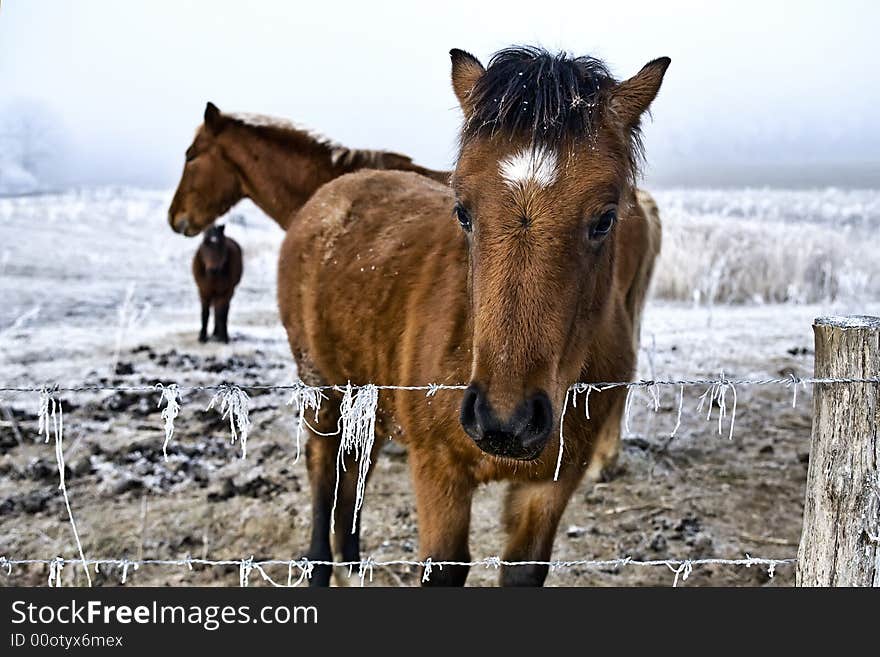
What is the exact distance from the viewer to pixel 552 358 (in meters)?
2.08

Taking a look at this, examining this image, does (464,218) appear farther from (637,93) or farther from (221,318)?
(221,318)

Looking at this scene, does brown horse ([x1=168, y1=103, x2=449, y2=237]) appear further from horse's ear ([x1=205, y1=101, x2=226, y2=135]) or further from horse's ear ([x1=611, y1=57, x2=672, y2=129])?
horse's ear ([x1=611, y1=57, x2=672, y2=129])

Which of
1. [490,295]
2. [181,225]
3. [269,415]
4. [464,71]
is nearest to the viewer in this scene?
[490,295]

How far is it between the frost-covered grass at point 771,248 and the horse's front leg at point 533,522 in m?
6.75

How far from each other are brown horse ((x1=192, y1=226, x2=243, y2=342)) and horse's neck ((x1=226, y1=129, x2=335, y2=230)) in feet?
6.40

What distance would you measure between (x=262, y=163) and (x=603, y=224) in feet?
16.4

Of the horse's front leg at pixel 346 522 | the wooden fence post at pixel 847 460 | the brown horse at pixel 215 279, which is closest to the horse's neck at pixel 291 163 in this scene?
the brown horse at pixel 215 279

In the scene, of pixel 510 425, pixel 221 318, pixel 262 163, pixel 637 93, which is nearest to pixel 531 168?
pixel 637 93

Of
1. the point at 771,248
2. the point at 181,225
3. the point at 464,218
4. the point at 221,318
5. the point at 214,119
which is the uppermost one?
the point at 214,119

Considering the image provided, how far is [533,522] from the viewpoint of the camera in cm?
295

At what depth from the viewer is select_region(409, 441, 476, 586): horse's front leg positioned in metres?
2.78
